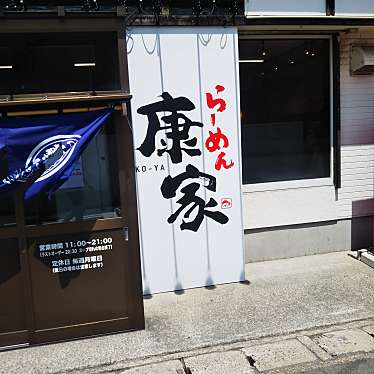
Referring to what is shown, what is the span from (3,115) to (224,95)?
9.74 feet

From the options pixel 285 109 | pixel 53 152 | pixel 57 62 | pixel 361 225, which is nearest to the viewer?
pixel 53 152

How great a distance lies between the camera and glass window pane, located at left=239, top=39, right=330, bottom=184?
7.09 meters

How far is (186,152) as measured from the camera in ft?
19.8

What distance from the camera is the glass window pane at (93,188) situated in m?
4.89

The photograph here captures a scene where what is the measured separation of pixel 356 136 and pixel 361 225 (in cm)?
161

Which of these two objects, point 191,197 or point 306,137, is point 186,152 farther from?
point 306,137

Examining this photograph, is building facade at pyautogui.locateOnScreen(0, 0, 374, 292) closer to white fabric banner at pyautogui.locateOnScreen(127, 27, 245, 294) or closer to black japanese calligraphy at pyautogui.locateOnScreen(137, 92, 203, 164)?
white fabric banner at pyautogui.locateOnScreen(127, 27, 245, 294)

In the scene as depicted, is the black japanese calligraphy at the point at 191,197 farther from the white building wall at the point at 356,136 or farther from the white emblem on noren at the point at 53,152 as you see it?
the white building wall at the point at 356,136

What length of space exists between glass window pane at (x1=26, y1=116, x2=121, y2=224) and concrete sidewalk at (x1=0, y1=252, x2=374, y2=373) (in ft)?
4.85

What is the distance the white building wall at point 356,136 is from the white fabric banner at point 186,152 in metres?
2.31

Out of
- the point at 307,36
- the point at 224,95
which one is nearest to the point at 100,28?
the point at 224,95

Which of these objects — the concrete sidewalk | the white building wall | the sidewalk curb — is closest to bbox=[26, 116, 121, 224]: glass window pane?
the concrete sidewalk

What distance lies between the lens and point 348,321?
5172 millimetres

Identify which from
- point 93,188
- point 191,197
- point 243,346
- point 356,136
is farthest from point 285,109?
point 243,346
